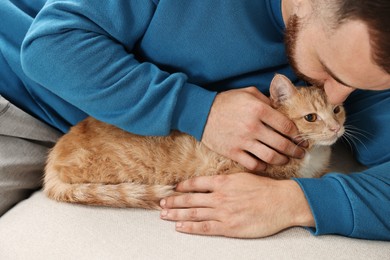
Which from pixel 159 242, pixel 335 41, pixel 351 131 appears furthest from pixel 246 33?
pixel 159 242

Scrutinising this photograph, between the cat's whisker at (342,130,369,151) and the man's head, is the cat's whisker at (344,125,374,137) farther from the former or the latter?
the man's head

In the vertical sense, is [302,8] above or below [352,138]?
above

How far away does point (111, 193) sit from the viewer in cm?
126

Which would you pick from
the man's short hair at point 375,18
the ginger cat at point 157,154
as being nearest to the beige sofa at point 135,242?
the ginger cat at point 157,154

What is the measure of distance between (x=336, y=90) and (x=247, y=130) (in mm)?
269

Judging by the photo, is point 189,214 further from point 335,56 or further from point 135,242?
point 335,56

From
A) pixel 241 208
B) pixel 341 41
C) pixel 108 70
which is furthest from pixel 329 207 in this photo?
pixel 108 70

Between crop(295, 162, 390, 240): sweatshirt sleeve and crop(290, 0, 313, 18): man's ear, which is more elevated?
crop(290, 0, 313, 18): man's ear

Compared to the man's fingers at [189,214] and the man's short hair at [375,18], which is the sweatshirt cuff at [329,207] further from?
the man's short hair at [375,18]

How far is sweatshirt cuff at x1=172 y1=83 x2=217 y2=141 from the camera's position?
124 cm

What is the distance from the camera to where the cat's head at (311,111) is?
1.38 metres

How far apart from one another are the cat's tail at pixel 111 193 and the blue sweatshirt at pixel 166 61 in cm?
17

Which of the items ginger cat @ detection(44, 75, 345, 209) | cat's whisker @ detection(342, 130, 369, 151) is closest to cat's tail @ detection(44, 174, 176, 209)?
ginger cat @ detection(44, 75, 345, 209)

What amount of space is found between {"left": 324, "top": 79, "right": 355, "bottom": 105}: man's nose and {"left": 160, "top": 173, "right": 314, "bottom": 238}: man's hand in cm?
28
